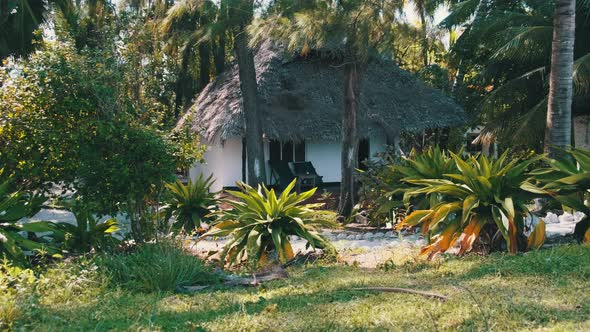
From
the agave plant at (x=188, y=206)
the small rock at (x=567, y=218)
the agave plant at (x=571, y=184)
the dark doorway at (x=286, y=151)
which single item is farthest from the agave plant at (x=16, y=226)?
the dark doorway at (x=286, y=151)

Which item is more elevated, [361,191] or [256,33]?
[256,33]

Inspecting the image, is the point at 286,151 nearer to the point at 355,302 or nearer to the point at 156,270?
the point at 156,270

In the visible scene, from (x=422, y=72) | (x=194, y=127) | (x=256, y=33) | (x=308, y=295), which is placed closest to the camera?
(x=308, y=295)

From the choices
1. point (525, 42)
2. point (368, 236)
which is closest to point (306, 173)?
point (525, 42)

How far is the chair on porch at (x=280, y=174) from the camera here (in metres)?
17.0

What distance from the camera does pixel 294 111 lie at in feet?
54.9

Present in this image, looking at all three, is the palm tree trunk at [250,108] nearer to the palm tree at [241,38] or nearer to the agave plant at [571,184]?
the palm tree at [241,38]

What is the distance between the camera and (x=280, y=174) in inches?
679

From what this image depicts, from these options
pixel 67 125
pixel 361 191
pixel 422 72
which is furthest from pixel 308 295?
pixel 422 72

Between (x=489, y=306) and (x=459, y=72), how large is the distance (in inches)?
673

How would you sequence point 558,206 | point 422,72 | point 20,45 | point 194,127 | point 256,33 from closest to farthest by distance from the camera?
point 558,206
point 256,33
point 20,45
point 194,127
point 422,72

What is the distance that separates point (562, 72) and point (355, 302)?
18.3ft

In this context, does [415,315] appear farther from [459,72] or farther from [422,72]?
[422,72]

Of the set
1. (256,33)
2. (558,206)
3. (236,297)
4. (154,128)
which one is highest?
(256,33)
